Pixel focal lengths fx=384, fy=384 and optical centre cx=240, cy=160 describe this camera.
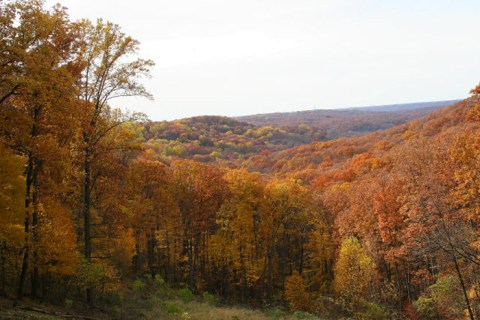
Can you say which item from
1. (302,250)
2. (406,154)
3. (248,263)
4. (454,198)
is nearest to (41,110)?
(454,198)

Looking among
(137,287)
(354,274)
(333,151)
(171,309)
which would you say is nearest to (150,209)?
(137,287)

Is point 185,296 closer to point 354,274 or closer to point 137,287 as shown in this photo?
point 137,287

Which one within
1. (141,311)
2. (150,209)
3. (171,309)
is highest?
(150,209)

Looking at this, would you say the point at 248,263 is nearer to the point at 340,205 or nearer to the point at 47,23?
the point at 340,205

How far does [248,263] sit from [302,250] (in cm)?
1138

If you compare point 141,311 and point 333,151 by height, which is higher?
point 333,151

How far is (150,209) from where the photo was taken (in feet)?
100

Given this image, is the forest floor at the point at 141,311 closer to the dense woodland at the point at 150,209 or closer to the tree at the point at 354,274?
the dense woodland at the point at 150,209

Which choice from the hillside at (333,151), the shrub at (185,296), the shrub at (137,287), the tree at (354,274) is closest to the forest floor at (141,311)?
the shrub at (185,296)

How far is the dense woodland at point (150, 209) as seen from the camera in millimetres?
12828

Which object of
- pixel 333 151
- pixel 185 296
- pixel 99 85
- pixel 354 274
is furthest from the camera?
pixel 333 151

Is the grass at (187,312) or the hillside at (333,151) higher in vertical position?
the hillside at (333,151)

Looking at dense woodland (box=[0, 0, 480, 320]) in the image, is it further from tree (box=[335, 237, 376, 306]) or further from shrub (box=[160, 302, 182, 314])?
shrub (box=[160, 302, 182, 314])

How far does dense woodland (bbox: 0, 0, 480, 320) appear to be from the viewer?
1283 centimetres
